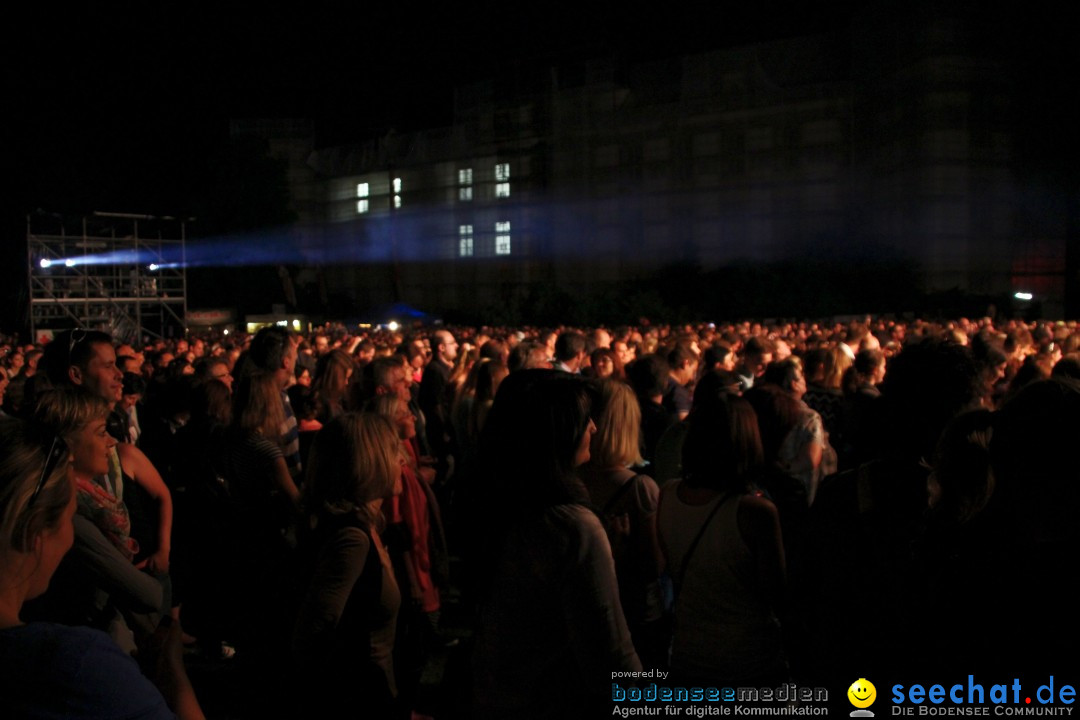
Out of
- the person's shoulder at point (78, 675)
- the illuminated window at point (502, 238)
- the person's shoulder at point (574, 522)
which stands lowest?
the person's shoulder at point (78, 675)

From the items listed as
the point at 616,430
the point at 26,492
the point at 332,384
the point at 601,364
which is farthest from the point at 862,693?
the point at 601,364

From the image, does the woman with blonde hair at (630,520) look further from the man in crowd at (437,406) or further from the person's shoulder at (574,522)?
the man in crowd at (437,406)

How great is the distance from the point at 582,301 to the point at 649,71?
14642 mm

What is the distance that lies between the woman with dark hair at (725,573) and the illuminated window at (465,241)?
→ 153ft

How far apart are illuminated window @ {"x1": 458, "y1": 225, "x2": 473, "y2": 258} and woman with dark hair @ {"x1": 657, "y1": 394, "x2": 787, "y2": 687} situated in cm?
4656

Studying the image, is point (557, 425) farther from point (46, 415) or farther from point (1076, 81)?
point (1076, 81)

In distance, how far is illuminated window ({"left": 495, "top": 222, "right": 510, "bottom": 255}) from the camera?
47031 mm

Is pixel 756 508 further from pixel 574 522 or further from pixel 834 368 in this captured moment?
pixel 834 368

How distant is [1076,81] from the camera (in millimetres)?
33594

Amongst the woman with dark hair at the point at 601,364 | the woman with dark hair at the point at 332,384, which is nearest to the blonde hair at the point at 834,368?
the woman with dark hair at the point at 601,364

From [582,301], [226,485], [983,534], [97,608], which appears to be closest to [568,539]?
[983,534]

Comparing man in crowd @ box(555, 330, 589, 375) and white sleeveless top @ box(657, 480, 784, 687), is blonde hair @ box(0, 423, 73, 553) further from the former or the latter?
man in crowd @ box(555, 330, 589, 375)

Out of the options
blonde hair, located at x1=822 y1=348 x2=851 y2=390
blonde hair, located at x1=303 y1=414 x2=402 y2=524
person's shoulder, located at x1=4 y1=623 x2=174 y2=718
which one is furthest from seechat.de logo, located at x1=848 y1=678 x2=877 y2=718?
blonde hair, located at x1=822 y1=348 x2=851 y2=390

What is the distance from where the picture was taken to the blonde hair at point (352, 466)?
2812 mm
